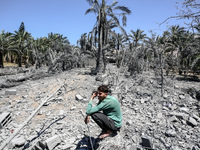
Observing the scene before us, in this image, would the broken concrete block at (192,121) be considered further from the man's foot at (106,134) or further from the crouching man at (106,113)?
the man's foot at (106,134)

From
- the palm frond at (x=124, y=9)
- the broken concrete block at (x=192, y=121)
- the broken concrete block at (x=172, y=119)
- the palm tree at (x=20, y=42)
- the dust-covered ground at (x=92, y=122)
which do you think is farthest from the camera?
the palm tree at (x=20, y=42)

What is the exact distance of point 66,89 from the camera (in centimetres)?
729

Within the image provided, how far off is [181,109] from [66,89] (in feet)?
17.3

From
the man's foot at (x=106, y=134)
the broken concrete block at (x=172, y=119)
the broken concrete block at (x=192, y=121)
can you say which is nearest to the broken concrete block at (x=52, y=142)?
the man's foot at (x=106, y=134)

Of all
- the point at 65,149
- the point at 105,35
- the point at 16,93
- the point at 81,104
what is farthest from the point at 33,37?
the point at 65,149

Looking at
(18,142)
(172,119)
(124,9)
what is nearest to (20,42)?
(124,9)

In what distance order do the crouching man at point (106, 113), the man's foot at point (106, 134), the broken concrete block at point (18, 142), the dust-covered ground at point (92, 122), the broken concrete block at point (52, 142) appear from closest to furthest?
the crouching man at point (106, 113) < the man's foot at point (106, 134) < the broken concrete block at point (52, 142) < the dust-covered ground at point (92, 122) < the broken concrete block at point (18, 142)

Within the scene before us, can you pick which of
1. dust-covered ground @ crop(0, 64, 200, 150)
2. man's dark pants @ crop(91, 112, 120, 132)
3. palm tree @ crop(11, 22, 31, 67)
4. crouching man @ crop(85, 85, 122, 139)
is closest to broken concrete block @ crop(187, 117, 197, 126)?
dust-covered ground @ crop(0, 64, 200, 150)

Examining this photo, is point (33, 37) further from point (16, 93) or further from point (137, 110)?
point (137, 110)

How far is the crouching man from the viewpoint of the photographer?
2.88 meters

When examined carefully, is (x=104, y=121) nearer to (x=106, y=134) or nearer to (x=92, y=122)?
(x=106, y=134)

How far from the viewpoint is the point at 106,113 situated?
3.09m

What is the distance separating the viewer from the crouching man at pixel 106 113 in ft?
9.46

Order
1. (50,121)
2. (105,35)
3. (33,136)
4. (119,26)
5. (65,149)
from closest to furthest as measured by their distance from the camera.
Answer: (65,149) < (33,136) < (50,121) < (119,26) < (105,35)
